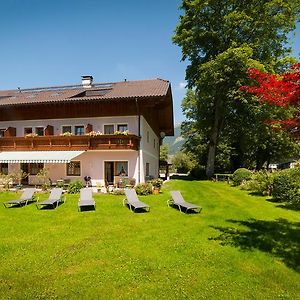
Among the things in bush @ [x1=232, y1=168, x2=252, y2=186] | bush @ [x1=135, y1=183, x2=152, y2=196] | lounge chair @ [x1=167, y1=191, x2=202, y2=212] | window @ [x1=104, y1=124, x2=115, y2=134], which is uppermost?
window @ [x1=104, y1=124, x2=115, y2=134]

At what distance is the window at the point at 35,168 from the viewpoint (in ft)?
80.5

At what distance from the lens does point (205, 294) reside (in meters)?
6.04

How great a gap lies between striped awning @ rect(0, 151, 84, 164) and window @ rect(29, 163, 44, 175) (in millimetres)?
1742

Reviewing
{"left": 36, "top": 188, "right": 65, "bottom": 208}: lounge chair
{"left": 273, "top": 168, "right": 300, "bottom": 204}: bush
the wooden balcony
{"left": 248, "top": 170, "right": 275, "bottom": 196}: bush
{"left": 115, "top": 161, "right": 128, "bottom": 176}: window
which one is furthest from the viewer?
{"left": 115, "top": 161, "right": 128, "bottom": 176}: window

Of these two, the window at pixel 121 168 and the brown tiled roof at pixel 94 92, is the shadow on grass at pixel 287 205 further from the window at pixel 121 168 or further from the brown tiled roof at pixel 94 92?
the window at pixel 121 168

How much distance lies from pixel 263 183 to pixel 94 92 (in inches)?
618

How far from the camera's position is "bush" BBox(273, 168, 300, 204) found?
16.9m

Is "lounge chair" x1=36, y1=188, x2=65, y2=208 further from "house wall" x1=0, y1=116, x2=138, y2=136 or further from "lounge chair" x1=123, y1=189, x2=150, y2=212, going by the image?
"house wall" x1=0, y1=116, x2=138, y2=136

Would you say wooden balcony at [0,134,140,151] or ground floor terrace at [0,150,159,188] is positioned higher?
wooden balcony at [0,134,140,151]

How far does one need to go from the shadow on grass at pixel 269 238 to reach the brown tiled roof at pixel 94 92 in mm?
12916

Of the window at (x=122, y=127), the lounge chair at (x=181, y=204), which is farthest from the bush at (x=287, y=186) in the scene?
the window at (x=122, y=127)

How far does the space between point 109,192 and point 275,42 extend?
24752 mm

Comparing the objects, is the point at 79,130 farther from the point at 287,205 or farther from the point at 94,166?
the point at 287,205

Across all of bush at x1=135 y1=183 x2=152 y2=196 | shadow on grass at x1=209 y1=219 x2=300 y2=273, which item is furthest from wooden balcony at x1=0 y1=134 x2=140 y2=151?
shadow on grass at x1=209 y1=219 x2=300 y2=273
